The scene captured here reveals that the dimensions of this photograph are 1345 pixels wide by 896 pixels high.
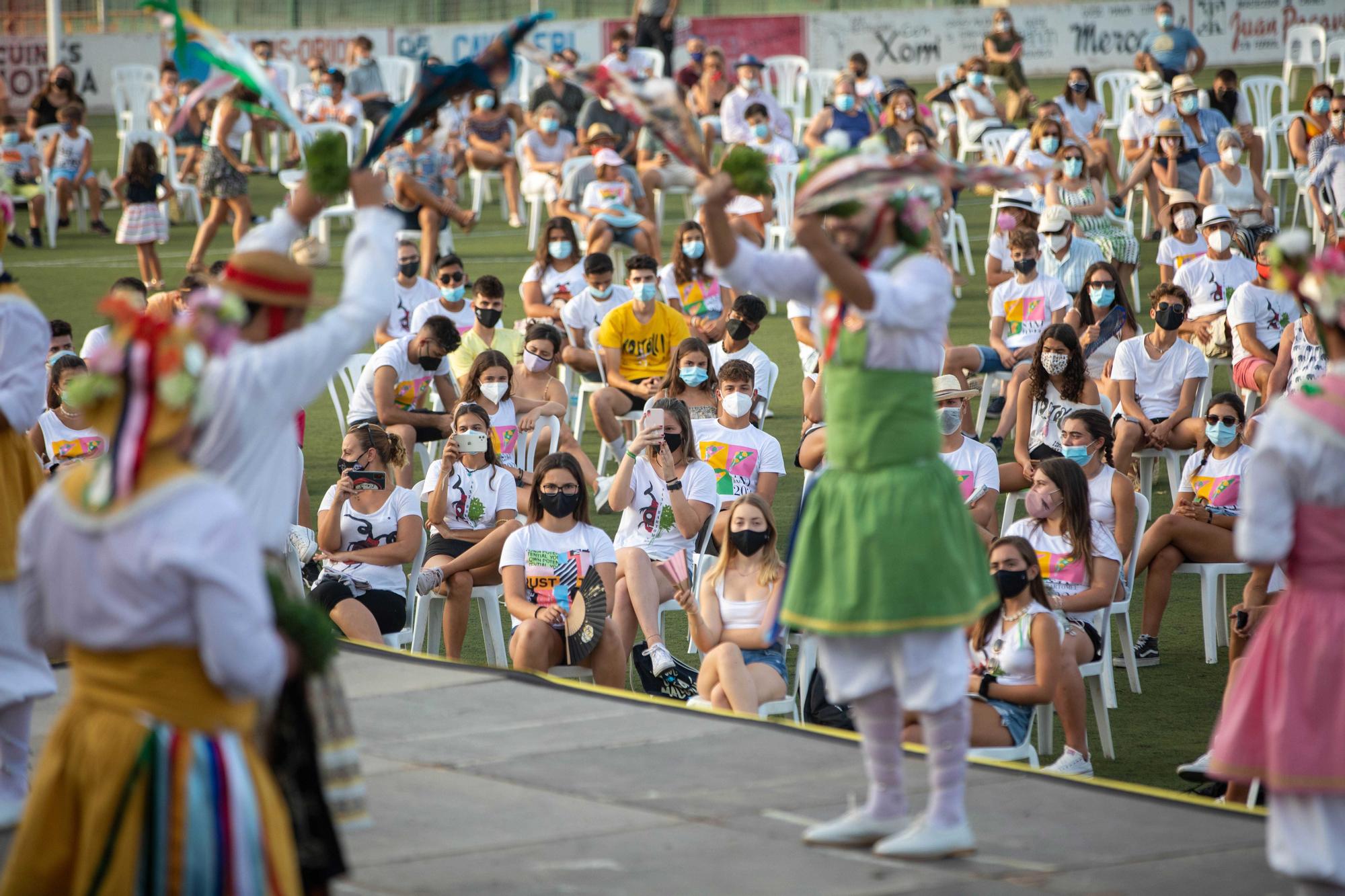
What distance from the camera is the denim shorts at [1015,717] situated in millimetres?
6504

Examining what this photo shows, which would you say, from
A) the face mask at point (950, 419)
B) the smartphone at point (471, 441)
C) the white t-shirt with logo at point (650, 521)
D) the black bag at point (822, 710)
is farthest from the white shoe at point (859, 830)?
the face mask at point (950, 419)

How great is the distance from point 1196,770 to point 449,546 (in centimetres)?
363

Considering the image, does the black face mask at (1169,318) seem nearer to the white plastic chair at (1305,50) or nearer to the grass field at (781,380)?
the grass field at (781,380)

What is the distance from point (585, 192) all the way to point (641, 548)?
8150mm

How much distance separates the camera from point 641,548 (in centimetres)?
813

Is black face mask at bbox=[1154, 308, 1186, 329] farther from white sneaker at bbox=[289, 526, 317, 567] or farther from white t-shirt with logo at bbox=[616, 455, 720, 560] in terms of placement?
white sneaker at bbox=[289, 526, 317, 567]

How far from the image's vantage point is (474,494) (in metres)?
8.53

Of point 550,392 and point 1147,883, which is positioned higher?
point 550,392

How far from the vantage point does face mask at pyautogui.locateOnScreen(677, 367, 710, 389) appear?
9.60m

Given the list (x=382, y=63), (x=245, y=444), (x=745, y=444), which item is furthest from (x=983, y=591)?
(x=382, y=63)

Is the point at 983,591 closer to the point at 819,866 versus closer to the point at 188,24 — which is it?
the point at 819,866

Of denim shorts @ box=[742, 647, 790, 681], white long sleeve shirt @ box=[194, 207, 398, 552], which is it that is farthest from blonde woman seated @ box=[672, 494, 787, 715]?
white long sleeve shirt @ box=[194, 207, 398, 552]

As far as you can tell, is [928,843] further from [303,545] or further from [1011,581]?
[303,545]

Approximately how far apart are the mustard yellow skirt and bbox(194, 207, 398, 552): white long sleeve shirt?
0.58 m
